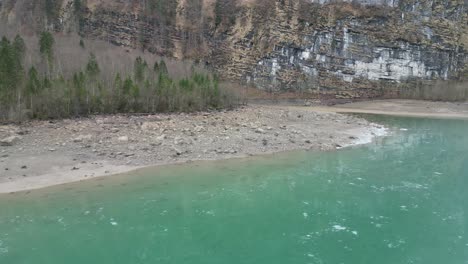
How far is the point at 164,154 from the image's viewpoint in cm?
2236

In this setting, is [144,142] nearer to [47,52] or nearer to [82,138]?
[82,138]

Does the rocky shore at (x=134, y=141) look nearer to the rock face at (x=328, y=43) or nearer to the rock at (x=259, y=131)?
the rock at (x=259, y=131)

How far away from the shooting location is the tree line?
29984mm

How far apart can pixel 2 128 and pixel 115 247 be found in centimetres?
1979

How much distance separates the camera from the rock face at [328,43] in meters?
72.6

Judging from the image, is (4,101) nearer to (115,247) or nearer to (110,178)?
(110,178)

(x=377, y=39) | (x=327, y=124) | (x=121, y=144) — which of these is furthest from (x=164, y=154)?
(x=377, y=39)

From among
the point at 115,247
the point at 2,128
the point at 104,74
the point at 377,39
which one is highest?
the point at 377,39


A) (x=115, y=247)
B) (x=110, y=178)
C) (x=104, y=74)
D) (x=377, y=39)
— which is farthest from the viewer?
(x=377, y=39)

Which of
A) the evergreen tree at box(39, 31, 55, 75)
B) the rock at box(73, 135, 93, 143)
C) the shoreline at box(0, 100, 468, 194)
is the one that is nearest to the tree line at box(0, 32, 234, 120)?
the evergreen tree at box(39, 31, 55, 75)

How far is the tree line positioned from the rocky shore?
5.27 ft

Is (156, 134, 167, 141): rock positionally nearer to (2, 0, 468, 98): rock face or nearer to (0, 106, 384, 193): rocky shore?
(0, 106, 384, 193): rocky shore

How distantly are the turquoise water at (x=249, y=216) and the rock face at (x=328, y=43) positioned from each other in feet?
179

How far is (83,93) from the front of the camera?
32781mm
